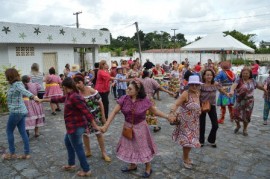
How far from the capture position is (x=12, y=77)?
4570 millimetres

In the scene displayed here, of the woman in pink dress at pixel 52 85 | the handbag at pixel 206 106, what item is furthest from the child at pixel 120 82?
the handbag at pixel 206 106

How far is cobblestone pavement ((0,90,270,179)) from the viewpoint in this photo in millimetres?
4254

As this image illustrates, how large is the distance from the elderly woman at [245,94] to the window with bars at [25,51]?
34.9ft

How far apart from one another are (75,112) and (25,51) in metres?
10.7

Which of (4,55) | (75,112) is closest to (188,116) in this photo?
(75,112)

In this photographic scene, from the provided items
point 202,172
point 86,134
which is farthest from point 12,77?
point 202,172

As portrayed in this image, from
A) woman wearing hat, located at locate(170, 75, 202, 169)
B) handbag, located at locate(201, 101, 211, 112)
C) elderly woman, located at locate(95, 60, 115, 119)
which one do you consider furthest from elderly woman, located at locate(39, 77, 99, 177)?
elderly woman, located at locate(95, 60, 115, 119)

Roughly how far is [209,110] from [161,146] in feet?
4.21

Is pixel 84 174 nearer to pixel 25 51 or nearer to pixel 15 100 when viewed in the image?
pixel 15 100

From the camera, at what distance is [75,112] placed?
389 centimetres

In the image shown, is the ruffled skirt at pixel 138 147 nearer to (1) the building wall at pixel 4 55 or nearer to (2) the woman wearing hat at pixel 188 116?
(2) the woman wearing hat at pixel 188 116

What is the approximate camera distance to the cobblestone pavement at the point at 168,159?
14.0 ft

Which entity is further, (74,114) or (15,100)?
(15,100)

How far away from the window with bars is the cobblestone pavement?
7.29m
